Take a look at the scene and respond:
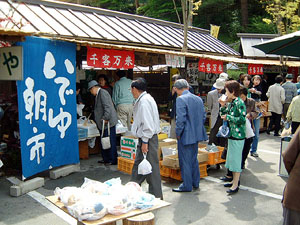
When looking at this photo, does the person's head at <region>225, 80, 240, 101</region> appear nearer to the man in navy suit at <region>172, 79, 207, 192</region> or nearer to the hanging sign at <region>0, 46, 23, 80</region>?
the man in navy suit at <region>172, 79, 207, 192</region>

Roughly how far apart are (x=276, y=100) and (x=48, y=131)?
Result: 8.84 m

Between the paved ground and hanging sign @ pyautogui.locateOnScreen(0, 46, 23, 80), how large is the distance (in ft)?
7.42

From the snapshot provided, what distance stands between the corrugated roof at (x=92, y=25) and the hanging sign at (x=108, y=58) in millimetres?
954

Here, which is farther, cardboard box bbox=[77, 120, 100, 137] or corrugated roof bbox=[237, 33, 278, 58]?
corrugated roof bbox=[237, 33, 278, 58]

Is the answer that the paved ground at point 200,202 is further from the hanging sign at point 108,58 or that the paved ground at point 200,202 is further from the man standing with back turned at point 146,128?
the hanging sign at point 108,58

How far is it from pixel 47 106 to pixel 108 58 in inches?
85.3

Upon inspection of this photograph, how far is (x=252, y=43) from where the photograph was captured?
64.1 ft

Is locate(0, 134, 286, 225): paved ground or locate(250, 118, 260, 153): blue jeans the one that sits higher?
locate(250, 118, 260, 153): blue jeans

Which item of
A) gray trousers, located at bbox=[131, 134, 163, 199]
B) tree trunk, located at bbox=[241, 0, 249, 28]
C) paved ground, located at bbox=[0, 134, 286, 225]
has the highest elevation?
tree trunk, located at bbox=[241, 0, 249, 28]

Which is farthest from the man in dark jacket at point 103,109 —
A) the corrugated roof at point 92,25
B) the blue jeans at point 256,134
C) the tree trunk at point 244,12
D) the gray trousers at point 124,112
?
the tree trunk at point 244,12

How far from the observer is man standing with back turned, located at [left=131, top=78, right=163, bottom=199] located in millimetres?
5035

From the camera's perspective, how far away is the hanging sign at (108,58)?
7570 mm

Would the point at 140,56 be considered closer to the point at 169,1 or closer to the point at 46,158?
the point at 46,158

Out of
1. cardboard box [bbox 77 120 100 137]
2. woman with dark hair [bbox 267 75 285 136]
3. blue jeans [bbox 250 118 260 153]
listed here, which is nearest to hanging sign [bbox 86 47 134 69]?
cardboard box [bbox 77 120 100 137]
